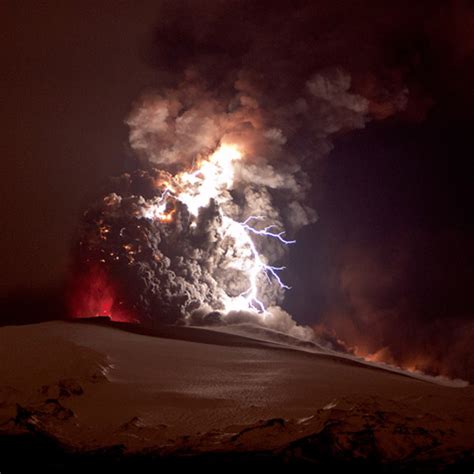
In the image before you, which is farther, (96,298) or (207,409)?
(96,298)

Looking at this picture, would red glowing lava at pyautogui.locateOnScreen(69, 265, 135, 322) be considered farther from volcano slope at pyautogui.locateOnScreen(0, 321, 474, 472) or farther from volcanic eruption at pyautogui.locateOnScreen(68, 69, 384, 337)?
volcano slope at pyautogui.locateOnScreen(0, 321, 474, 472)

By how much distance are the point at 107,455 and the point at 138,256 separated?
12571 millimetres

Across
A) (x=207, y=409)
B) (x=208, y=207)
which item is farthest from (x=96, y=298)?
(x=207, y=409)

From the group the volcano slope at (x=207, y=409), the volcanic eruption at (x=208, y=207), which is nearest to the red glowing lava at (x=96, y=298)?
the volcanic eruption at (x=208, y=207)

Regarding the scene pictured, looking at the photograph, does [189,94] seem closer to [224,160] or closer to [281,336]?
[224,160]

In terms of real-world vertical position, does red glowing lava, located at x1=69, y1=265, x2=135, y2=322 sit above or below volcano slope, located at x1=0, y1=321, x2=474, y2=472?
above

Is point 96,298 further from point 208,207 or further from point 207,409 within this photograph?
point 207,409

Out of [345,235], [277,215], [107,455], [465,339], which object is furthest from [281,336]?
[107,455]

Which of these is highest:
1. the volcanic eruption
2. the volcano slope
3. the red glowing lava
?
the volcanic eruption

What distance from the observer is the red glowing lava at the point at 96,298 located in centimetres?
1977

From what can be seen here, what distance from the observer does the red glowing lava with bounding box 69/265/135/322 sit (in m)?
19.8

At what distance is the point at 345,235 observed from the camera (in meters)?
27.1

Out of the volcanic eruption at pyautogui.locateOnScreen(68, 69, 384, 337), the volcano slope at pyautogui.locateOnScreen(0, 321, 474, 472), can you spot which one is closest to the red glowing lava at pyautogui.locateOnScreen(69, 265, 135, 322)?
the volcanic eruption at pyautogui.locateOnScreen(68, 69, 384, 337)

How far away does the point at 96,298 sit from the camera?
20547 millimetres
